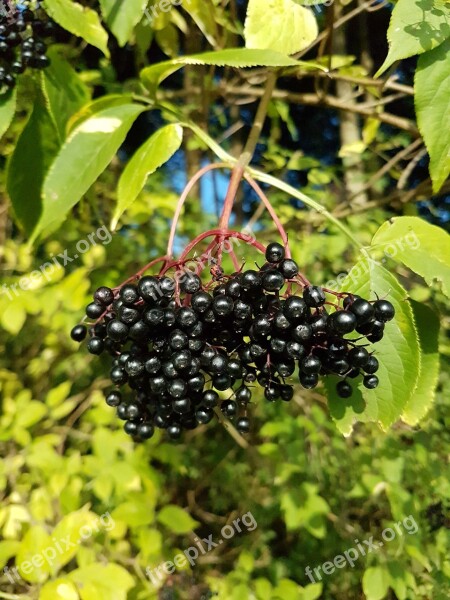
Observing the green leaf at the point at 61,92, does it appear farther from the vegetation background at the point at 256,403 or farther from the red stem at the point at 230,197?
the red stem at the point at 230,197

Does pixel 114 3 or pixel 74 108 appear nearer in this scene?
pixel 114 3

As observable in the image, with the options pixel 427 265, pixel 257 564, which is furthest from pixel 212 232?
pixel 257 564

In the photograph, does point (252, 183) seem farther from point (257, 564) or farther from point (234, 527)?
point (234, 527)

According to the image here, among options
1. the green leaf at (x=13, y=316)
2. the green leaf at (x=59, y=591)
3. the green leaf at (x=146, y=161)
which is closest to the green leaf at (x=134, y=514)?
the green leaf at (x=59, y=591)

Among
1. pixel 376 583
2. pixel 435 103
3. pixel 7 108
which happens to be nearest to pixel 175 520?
pixel 376 583

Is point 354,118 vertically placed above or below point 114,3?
below

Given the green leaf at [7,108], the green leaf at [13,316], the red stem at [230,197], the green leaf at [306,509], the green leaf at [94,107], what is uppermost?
the green leaf at [7,108]
